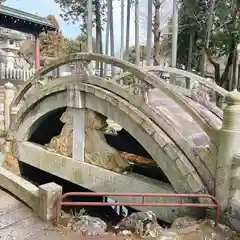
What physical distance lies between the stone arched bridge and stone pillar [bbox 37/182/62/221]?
1808mm

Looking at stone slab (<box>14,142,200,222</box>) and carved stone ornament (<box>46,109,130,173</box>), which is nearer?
stone slab (<box>14,142,200,222</box>)

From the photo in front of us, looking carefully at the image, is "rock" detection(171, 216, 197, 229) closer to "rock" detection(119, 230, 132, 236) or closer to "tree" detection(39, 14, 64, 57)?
"rock" detection(119, 230, 132, 236)

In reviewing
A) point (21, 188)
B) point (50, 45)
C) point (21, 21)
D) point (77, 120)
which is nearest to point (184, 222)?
point (21, 188)

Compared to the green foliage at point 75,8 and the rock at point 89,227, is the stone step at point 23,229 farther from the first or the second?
the green foliage at point 75,8

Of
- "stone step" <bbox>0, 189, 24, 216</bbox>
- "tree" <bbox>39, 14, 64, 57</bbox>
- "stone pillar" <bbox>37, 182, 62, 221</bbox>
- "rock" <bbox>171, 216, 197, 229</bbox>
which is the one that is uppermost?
"tree" <bbox>39, 14, 64, 57</bbox>

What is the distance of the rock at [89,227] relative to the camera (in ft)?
15.6

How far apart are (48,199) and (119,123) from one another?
2.26 metres

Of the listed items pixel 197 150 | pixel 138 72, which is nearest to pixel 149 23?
pixel 138 72

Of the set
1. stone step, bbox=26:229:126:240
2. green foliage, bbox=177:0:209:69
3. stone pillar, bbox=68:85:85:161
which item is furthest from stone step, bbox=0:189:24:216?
green foliage, bbox=177:0:209:69

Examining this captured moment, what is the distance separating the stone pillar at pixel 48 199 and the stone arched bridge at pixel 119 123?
5.93 ft

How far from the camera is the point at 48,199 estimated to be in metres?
5.09

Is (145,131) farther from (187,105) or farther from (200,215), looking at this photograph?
(200,215)

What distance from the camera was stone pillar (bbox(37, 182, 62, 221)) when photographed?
16.7 ft

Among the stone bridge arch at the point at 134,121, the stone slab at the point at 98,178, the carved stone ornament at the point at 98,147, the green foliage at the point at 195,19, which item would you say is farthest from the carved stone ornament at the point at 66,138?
the green foliage at the point at 195,19
